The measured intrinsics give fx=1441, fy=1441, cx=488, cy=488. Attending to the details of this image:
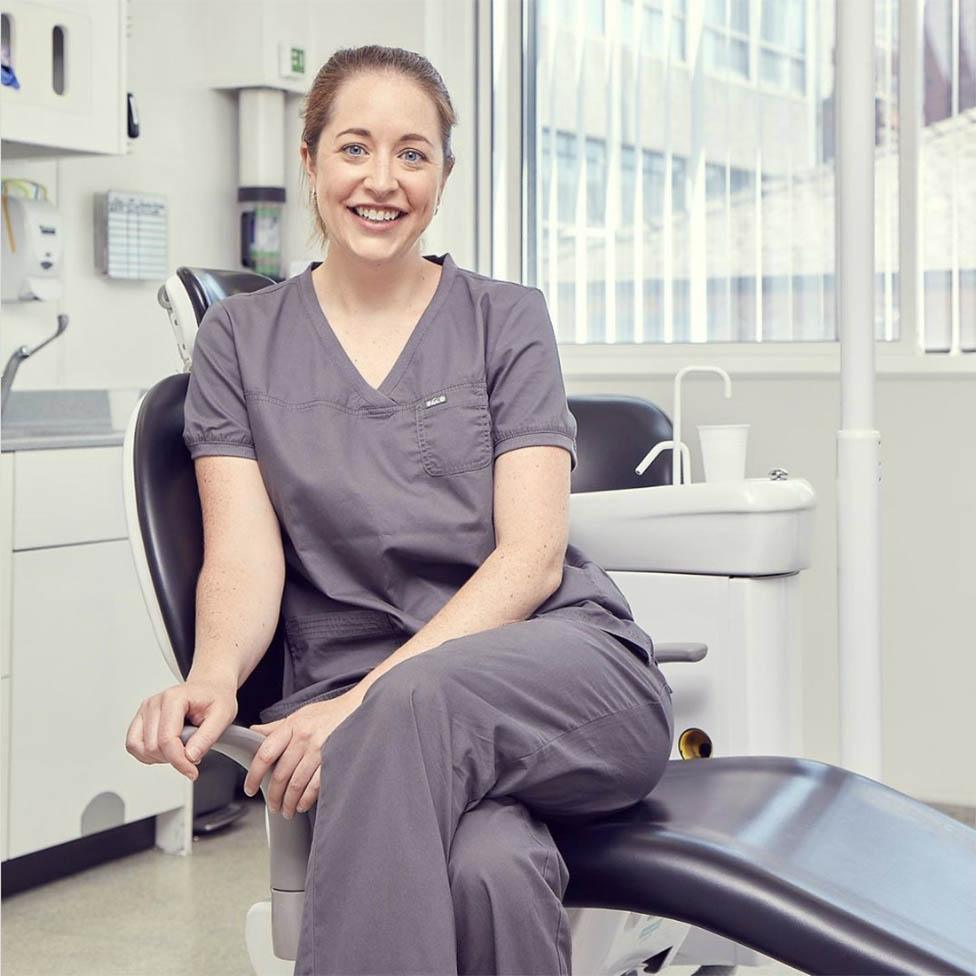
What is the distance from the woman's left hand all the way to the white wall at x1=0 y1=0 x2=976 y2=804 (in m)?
2.01

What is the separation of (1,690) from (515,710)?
153 cm

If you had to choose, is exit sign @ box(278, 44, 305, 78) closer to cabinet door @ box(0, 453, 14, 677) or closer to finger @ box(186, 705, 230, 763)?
cabinet door @ box(0, 453, 14, 677)

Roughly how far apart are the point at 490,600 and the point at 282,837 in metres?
0.33

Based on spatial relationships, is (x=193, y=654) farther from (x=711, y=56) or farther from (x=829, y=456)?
(x=711, y=56)

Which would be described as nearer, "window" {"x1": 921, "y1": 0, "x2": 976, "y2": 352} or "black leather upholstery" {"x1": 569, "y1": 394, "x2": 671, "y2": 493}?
"black leather upholstery" {"x1": 569, "y1": 394, "x2": 671, "y2": 493}

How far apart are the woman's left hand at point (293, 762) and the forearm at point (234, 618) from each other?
131mm

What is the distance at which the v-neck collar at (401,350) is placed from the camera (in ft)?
5.31

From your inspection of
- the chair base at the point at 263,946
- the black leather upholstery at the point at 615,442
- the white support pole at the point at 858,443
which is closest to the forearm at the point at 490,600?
the chair base at the point at 263,946

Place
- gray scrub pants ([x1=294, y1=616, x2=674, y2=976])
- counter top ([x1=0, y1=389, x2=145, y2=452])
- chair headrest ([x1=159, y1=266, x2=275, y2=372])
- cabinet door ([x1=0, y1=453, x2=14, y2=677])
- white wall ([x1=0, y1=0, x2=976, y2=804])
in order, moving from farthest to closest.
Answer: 1. white wall ([x1=0, y1=0, x2=976, y2=804])
2. counter top ([x1=0, y1=389, x2=145, y2=452])
3. cabinet door ([x1=0, y1=453, x2=14, y2=677])
4. chair headrest ([x1=159, y1=266, x2=275, y2=372])
5. gray scrub pants ([x1=294, y1=616, x2=674, y2=976])

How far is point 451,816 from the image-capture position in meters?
1.26

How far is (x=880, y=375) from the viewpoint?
3195 millimetres

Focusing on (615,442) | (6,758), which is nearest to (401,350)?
(615,442)

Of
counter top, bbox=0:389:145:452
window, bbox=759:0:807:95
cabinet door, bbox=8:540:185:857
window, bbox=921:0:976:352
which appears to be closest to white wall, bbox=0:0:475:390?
counter top, bbox=0:389:145:452

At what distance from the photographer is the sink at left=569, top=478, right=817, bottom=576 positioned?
199cm
